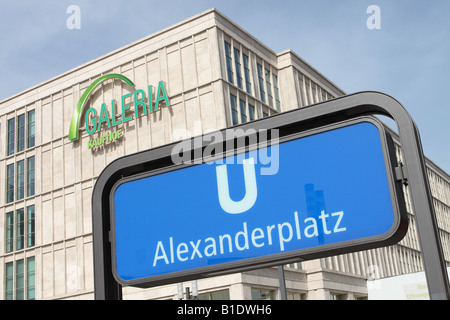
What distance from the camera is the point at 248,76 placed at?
40.6m

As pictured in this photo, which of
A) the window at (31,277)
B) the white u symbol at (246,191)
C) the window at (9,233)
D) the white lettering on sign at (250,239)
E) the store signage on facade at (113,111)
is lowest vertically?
the white lettering on sign at (250,239)

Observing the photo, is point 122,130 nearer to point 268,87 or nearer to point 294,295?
point 268,87

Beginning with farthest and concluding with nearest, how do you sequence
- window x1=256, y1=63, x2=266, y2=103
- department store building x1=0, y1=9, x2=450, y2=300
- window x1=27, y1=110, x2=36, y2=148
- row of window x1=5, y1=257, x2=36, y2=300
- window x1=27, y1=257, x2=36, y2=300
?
window x1=27, y1=110, x2=36, y2=148 → window x1=256, y1=63, x2=266, y2=103 → row of window x1=5, y1=257, x2=36, y2=300 → window x1=27, y1=257, x2=36, y2=300 → department store building x1=0, y1=9, x2=450, y2=300

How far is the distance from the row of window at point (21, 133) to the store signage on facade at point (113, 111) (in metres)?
4.89

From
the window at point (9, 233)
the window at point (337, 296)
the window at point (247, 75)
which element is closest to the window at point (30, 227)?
the window at point (9, 233)

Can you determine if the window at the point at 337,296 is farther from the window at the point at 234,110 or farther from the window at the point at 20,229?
the window at the point at 20,229

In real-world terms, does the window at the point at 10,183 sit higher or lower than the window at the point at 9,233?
higher

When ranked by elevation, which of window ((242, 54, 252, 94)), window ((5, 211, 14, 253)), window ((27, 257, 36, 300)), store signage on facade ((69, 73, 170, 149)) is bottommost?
window ((27, 257, 36, 300))

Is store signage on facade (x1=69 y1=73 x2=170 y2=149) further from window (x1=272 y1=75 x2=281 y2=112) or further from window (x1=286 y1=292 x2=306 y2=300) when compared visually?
window (x1=286 y1=292 x2=306 y2=300)

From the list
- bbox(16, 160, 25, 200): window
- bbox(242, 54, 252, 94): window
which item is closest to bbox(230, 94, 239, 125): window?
bbox(242, 54, 252, 94): window

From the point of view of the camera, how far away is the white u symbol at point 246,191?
2850 millimetres

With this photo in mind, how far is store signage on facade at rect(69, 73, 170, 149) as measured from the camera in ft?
128

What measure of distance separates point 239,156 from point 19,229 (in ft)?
→ 141
